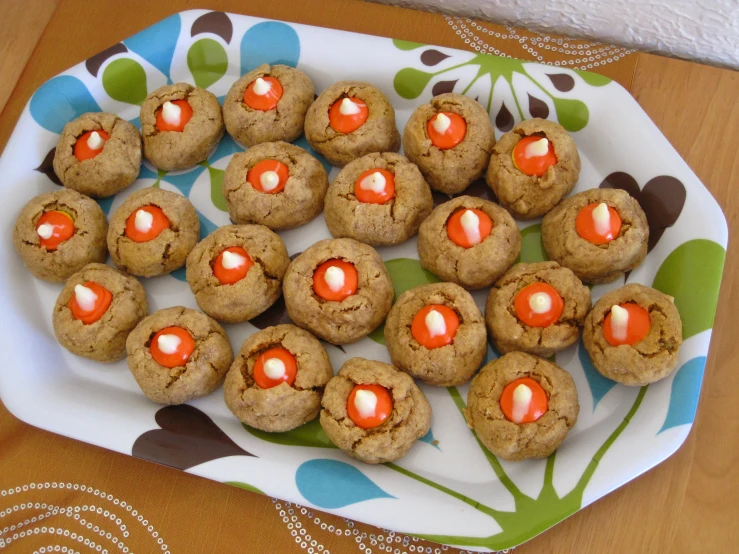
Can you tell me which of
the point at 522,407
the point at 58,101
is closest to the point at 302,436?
the point at 522,407

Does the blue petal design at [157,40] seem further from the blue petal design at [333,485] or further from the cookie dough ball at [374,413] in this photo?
the blue petal design at [333,485]

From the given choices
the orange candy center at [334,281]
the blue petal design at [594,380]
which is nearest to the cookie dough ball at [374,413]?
the orange candy center at [334,281]

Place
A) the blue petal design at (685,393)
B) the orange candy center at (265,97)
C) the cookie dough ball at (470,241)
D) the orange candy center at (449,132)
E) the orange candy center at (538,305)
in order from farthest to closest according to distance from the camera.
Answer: the orange candy center at (265,97) < the orange candy center at (449,132) < the cookie dough ball at (470,241) < the orange candy center at (538,305) < the blue petal design at (685,393)

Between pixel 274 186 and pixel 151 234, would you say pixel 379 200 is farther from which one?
pixel 151 234

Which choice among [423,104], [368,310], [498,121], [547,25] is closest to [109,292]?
[368,310]

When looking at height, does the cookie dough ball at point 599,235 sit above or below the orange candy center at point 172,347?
above

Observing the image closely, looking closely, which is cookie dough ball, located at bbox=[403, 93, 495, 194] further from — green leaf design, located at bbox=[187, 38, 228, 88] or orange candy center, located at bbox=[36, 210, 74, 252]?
orange candy center, located at bbox=[36, 210, 74, 252]
